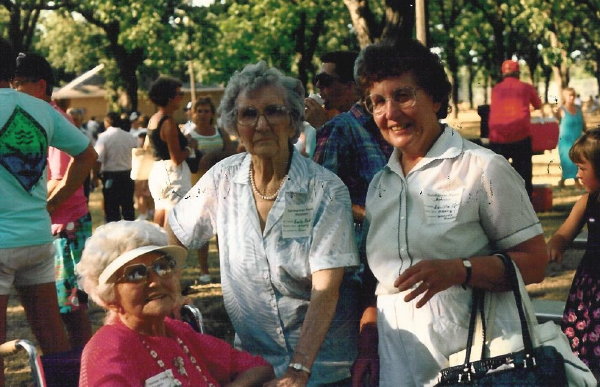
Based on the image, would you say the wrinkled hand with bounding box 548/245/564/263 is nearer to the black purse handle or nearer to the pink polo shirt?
the black purse handle

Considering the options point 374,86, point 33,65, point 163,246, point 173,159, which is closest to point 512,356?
point 374,86

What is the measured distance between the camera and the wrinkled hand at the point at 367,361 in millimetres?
2646

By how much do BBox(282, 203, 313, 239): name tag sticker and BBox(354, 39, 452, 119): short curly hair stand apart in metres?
0.48

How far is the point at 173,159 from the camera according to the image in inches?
303

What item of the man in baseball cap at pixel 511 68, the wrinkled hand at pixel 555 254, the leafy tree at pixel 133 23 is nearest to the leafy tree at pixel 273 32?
the leafy tree at pixel 133 23

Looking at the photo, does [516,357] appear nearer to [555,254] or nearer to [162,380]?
[162,380]

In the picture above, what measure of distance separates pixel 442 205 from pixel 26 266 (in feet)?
7.01

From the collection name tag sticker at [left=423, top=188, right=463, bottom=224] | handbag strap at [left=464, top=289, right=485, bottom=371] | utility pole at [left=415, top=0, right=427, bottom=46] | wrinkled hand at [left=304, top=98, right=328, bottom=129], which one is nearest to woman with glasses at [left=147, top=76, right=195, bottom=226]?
utility pole at [left=415, top=0, right=427, bottom=46]

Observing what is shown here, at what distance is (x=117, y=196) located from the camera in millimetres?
11430

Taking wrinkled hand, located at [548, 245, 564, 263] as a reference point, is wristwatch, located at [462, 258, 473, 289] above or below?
above

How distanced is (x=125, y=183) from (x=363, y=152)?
8.38m

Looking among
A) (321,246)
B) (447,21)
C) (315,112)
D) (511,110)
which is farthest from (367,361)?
(447,21)

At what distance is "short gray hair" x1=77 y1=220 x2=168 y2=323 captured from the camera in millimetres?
2594

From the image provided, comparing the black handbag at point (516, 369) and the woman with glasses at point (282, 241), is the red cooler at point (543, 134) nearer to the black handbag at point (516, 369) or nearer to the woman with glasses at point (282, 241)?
the woman with glasses at point (282, 241)
